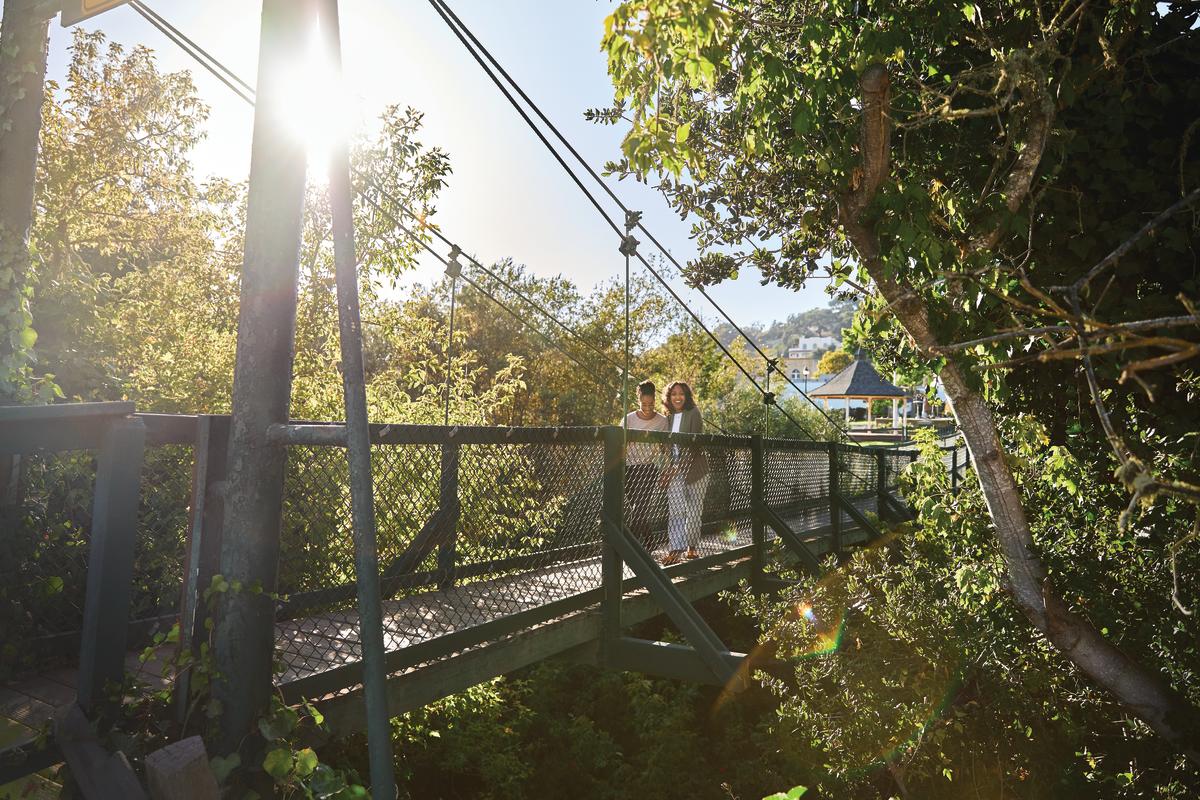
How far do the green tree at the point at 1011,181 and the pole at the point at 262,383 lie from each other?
107 centimetres

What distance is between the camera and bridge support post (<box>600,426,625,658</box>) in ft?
14.9

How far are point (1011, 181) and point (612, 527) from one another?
261 centimetres

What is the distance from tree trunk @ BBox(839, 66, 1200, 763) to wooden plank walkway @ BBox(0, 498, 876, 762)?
2.09 meters

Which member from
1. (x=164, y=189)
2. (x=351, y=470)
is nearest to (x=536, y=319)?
(x=164, y=189)

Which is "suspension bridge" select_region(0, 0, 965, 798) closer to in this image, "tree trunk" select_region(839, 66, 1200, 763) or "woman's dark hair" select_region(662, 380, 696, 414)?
"woman's dark hair" select_region(662, 380, 696, 414)

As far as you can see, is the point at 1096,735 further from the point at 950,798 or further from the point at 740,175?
the point at 740,175

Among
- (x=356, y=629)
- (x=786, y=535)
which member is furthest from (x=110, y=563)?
(x=786, y=535)

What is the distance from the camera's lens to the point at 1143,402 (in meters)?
3.51

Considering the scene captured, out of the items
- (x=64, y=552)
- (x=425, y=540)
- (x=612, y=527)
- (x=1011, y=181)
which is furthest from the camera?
(x=612, y=527)

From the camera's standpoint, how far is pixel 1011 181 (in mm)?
3242

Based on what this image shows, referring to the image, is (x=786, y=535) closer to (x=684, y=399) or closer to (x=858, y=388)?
(x=684, y=399)

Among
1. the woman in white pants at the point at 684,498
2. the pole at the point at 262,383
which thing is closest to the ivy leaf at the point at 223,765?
the pole at the point at 262,383

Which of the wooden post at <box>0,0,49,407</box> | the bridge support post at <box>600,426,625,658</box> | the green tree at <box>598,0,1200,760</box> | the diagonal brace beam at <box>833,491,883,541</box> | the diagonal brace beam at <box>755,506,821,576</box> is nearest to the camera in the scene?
Result: the green tree at <box>598,0,1200,760</box>

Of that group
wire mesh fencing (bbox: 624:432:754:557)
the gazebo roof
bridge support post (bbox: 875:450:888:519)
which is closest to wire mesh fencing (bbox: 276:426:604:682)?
wire mesh fencing (bbox: 624:432:754:557)
